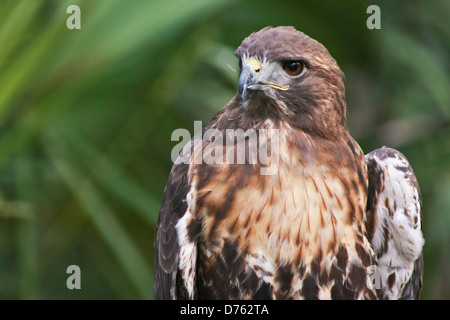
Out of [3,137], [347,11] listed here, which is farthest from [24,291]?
[347,11]

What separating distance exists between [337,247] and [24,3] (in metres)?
1.49

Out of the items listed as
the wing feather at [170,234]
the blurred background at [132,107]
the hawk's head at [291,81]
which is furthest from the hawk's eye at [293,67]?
A: the wing feather at [170,234]

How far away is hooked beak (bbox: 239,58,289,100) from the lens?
279cm

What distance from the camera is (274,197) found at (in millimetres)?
2885

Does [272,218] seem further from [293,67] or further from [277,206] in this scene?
[293,67]

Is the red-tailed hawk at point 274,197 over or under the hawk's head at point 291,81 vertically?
under

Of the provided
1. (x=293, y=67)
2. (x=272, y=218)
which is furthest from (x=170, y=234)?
(x=293, y=67)

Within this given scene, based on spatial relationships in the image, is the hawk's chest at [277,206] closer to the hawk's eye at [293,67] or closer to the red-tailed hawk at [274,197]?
the red-tailed hawk at [274,197]

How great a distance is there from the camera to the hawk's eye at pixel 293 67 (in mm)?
2883

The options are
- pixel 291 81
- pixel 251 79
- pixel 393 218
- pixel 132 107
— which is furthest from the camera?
pixel 132 107

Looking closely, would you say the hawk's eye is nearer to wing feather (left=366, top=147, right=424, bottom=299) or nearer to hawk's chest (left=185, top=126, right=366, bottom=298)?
hawk's chest (left=185, top=126, right=366, bottom=298)

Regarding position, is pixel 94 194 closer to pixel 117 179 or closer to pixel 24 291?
pixel 117 179

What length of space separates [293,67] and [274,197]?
1.68 feet

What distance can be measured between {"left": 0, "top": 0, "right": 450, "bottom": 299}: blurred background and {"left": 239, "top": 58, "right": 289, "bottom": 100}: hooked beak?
36cm
